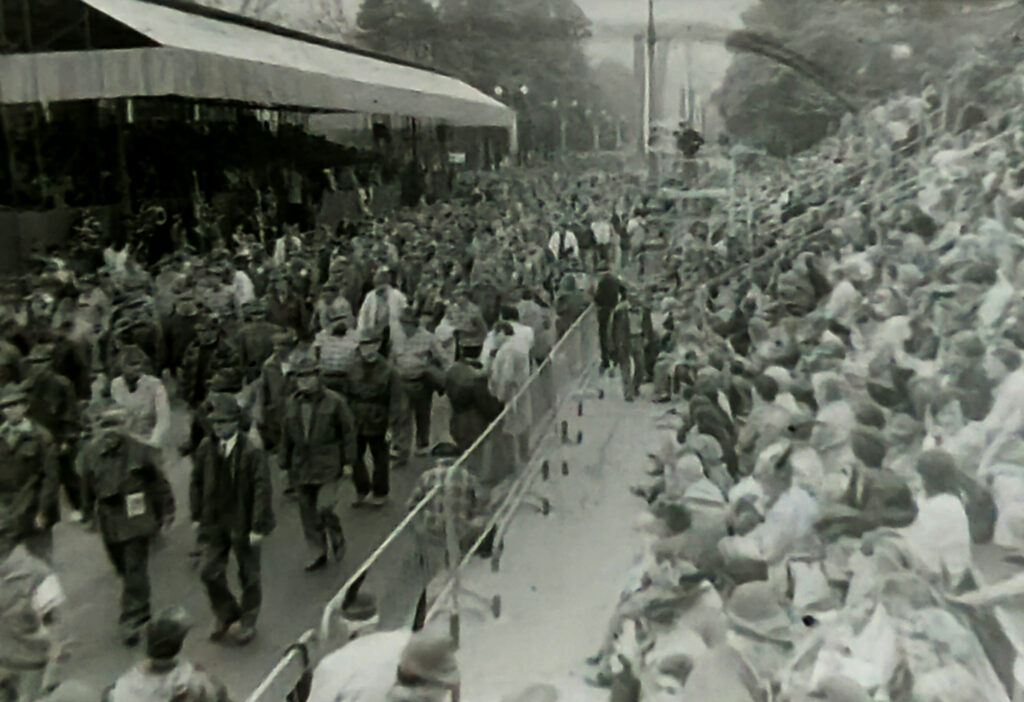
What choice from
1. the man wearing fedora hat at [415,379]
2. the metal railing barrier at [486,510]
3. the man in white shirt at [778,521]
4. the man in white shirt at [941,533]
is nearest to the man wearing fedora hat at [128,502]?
the metal railing barrier at [486,510]

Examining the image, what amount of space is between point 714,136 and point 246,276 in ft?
7.00

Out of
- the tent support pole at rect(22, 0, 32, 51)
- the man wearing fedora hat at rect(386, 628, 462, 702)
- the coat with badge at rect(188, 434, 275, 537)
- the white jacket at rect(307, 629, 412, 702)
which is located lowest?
the white jacket at rect(307, 629, 412, 702)

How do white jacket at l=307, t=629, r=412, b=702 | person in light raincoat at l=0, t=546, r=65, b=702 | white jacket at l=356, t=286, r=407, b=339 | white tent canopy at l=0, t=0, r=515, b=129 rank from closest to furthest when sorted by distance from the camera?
A: white jacket at l=307, t=629, r=412, b=702
person in light raincoat at l=0, t=546, r=65, b=702
white tent canopy at l=0, t=0, r=515, b=129
white jacket at l=356, t=286, r=407, b=339

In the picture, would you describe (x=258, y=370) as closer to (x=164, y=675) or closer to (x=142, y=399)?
(x=142, y=399)

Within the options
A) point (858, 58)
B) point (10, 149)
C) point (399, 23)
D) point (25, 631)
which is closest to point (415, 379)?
point (399, 23)

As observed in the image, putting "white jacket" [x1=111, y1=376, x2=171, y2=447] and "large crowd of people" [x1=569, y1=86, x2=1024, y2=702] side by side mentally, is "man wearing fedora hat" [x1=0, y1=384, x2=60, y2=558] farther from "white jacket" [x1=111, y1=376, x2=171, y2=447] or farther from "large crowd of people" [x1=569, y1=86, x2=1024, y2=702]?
"large crowd of people" [x1=569, y1=86, x2=1024, y2=702]

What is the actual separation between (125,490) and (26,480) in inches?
17.1

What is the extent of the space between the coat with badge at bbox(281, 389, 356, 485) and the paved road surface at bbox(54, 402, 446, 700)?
11cm

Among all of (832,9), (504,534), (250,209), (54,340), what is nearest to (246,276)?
(250,209)

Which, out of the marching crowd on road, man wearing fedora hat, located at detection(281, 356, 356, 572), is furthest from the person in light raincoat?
man wearing fedora hat, located at detection(281, 356, 356, 572)

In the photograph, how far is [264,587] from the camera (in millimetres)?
4004

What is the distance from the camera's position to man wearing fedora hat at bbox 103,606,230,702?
3143 mm

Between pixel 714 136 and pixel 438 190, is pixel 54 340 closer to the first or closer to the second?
pixel 438 190

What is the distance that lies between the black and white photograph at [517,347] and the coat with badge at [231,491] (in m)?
0.01
